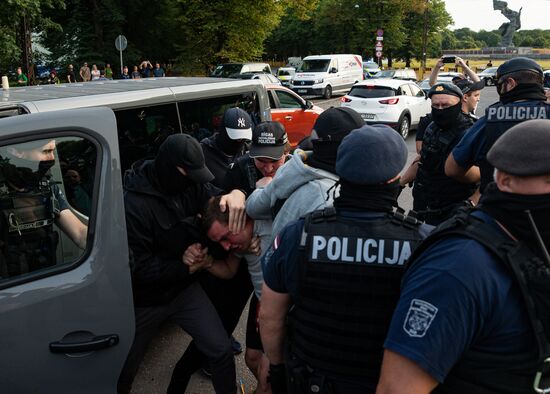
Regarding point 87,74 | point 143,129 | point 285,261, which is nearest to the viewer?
point 285,261

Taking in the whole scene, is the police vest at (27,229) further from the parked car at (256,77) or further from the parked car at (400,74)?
the parked car at (400,74)

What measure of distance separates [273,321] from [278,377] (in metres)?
0.31

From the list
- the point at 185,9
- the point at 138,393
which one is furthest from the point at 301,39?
the point at 138,393

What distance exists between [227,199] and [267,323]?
732 millimetres

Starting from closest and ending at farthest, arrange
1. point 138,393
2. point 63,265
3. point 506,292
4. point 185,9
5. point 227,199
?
1. point 506,292
2. point 63,265
3. point 227,199
4. point 138,393
5. point 185,9

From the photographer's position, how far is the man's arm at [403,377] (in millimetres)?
1413

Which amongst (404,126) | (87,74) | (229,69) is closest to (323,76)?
(229,69)

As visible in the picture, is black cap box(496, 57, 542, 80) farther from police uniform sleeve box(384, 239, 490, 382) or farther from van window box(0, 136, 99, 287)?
van window box(0, 136, 99, 287)

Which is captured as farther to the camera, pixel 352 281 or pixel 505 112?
pixel 505 112

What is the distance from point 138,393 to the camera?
337 cm

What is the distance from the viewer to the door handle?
2156 mm

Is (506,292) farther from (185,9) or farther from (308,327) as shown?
(185,9)

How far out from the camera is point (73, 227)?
2262mm

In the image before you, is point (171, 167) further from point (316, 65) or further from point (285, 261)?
point (316, 65)
